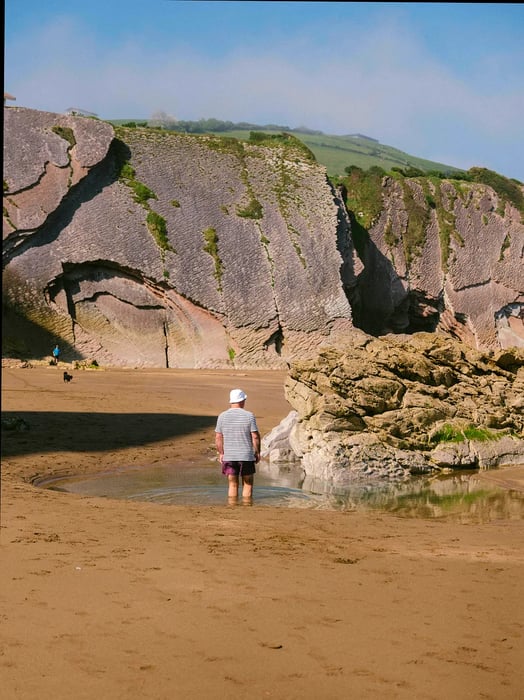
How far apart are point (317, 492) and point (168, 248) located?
86.5ft

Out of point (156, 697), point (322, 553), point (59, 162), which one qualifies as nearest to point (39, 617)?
point (156, 697)

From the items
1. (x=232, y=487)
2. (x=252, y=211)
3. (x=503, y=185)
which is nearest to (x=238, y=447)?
(x=232, y=487)

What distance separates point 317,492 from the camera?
11453mm

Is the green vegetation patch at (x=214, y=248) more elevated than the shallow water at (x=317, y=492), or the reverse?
the green vegetation patch at (x=214, y=248)

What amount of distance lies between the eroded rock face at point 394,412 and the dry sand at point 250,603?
3372 mm

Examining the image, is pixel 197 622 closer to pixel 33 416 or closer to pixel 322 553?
pixel 322 553

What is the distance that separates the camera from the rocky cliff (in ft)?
114

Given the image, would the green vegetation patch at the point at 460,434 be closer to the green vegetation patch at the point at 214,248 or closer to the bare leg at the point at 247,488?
the bare leg at the point at 247,488

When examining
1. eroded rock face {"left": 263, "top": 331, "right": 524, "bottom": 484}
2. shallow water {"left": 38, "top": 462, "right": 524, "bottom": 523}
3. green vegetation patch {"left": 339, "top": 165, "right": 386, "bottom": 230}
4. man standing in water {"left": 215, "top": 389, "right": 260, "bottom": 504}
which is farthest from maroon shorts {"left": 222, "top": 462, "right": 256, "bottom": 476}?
green vegetation patch {"left": 339, "top": 165, "right": 386, "bottom": 230}

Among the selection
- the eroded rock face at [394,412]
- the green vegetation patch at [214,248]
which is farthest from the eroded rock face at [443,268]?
the eroded rock face at [394,412]

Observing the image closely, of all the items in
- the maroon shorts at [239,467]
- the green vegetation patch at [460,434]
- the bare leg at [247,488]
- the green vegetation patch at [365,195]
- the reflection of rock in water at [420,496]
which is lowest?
the reflection of rock in water at [420,496]

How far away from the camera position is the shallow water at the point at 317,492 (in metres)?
10.3

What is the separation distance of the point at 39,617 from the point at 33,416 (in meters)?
11.4

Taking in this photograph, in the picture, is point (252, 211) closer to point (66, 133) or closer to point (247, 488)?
point (66, 133)
